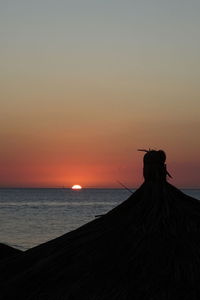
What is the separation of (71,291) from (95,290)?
0.70ft

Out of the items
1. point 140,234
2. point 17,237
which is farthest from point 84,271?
point 17,237

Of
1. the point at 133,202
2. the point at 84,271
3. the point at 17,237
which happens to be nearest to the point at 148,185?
the point at 133,202

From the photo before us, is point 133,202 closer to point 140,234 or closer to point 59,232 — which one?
point 140,234

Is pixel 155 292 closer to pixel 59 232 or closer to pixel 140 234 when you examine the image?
pixel 140 234

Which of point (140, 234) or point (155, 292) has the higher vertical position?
point (140, 234)

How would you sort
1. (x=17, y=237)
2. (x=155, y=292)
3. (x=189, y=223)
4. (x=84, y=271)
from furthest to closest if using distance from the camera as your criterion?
(x=17, y=237)
(x=189, y=223)
(x=84, y=271)
(x=155, y=292)

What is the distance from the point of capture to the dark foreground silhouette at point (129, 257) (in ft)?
16.5

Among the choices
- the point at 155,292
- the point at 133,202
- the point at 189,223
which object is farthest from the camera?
the point at 133,202

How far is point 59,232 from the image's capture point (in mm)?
50156

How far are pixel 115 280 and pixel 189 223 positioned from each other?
101 centimetres

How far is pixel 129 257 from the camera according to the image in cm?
530

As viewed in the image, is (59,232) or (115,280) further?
(59,232)

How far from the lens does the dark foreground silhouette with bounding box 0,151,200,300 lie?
198 inches

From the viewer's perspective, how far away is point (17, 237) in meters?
43.3
